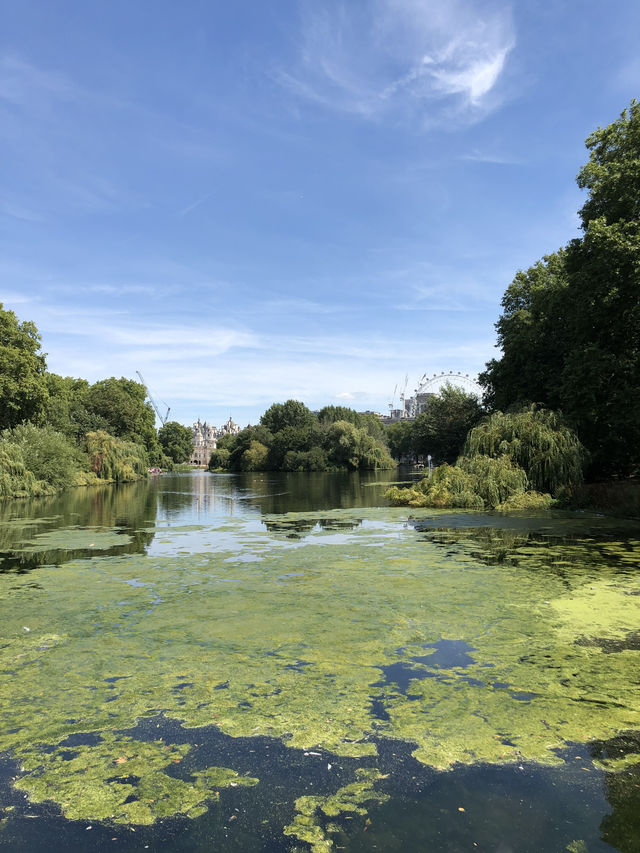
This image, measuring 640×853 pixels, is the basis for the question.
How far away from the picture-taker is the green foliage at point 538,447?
22.6 metres

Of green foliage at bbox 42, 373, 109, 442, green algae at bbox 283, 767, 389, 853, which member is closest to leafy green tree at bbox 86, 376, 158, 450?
green foliage at bbox 42, 373, 109, 442

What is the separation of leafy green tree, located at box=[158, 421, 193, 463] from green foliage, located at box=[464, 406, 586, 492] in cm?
10426

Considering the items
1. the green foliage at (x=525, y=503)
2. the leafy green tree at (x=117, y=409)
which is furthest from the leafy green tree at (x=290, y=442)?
the green foliage at (x=525, y=503)

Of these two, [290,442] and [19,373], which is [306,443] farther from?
[19,373]

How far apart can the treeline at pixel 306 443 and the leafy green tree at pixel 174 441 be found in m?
18.9

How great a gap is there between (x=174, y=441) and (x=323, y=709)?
12337 cm

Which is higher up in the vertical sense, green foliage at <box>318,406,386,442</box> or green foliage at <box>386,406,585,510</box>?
green foliage at <box>318,406,386,442</box>

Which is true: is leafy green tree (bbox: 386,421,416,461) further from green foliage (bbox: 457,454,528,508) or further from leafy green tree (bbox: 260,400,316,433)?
green foliage (bbox: 457,454,528,508)

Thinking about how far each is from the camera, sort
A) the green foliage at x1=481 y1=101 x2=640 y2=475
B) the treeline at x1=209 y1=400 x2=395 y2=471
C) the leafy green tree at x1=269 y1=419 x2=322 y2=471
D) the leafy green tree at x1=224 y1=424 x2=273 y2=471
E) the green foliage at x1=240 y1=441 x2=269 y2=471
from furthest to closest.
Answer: the leafy green tree at x1=224 y1=424 x2=273 y2=471 < the green foliage at x1=240 y1=441 x2=269 y2=471 < the leafy green tree at x1=269 y1=419 x2=322 y2=471 < the treeline at x1=209 y1=400 x2=395 y2=471 < the green foliage at x1=481 y1=101 x2=640 y2=475

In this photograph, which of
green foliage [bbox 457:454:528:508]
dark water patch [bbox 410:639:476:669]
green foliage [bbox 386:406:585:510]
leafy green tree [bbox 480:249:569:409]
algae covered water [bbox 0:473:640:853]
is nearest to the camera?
algae covered water [bbox 0:473:640:853]

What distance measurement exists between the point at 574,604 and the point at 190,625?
18.0ft

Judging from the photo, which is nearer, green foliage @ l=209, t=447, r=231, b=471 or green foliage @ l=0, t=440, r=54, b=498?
green foliage @ l=0, t=440, r=54, b=498

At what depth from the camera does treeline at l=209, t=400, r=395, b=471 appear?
77.4m

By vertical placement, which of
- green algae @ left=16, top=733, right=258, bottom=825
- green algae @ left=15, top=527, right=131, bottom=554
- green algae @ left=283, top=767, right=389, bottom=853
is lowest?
green algae @ left=283, top=767, right=389, bottom=853
